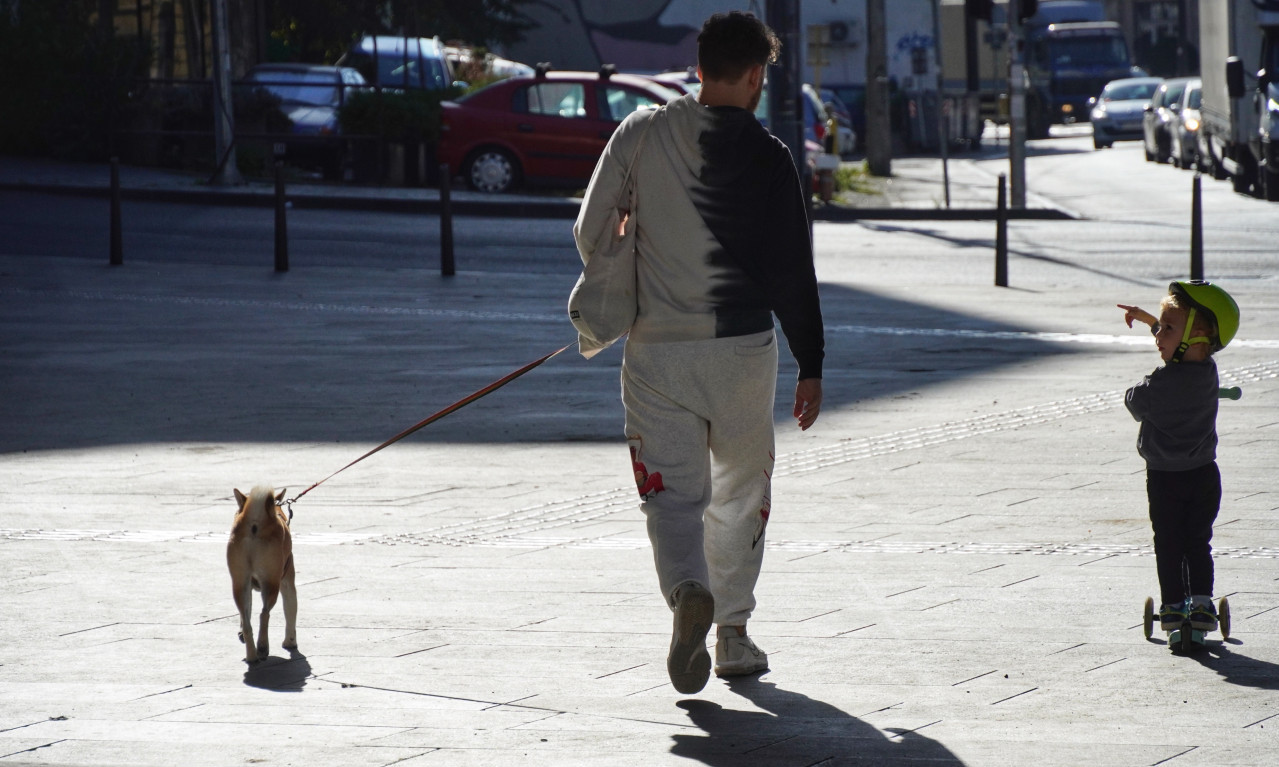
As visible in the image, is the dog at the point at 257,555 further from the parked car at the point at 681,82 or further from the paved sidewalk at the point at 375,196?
the parked car at the point at 681,82

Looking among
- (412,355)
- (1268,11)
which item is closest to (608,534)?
(412,355)

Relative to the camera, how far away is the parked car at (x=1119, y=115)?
1721 inches

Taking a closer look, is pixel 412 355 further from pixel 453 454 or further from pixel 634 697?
pixel 634 697

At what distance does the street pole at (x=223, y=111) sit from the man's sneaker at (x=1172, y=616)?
2068cm

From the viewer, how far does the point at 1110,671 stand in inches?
180

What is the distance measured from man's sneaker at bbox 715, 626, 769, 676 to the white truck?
21928 mm

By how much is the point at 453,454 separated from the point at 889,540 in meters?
2.44

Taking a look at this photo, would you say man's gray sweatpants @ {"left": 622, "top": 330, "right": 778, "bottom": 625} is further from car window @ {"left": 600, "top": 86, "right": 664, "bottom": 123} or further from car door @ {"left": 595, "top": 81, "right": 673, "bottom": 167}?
car window @ {"left": 600, "top": 86, "right": 664, "bottom": 123}

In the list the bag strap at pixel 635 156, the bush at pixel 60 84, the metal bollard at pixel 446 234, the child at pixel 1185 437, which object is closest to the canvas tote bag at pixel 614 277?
the bag strap at pixel 635 156

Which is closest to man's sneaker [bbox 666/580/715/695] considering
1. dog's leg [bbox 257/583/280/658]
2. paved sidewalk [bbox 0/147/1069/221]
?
dog's leg [bbox 257/583/280/658]

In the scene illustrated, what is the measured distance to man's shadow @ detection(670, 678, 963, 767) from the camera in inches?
154

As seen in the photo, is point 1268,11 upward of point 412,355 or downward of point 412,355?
upward

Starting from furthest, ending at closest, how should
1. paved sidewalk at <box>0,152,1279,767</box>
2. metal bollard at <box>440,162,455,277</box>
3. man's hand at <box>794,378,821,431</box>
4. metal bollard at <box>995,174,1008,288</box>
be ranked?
metal bollard at <box>440,162,455,277</box> < metal bollard at <box>995,174,1008,288</box> < man's hand at <box>794,378,821,431</box> < paved sidewalk at <box>0,152,1279,767</box>

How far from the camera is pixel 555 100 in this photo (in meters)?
24.5
